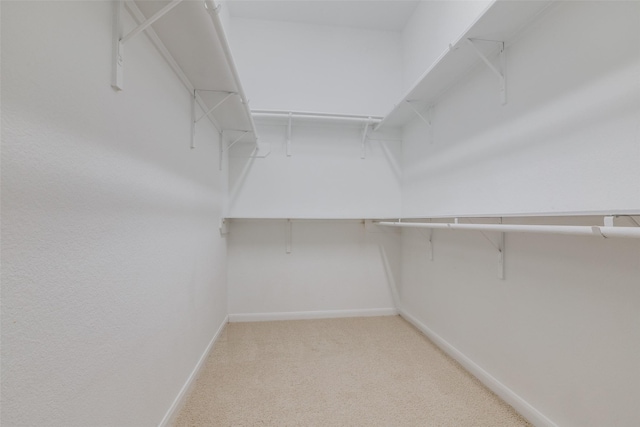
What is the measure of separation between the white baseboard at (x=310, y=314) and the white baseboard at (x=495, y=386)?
60 cm

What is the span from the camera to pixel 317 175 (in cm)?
290

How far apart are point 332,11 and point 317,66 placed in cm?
51

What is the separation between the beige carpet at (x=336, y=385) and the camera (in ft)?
4.75

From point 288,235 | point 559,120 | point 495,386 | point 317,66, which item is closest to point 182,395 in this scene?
point 288,235

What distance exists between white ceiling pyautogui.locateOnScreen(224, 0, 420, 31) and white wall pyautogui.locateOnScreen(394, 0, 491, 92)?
175 millimetres

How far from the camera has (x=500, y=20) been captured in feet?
4.48

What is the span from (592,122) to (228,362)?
242 cm

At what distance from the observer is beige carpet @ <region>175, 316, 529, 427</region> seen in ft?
4.75

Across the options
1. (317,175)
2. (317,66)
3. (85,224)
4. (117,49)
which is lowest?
(85,224)

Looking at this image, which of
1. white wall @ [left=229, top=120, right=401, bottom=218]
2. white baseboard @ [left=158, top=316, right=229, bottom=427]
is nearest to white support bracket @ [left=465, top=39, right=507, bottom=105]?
white wall @ [left=229, top=120, right=401, bottom=218]

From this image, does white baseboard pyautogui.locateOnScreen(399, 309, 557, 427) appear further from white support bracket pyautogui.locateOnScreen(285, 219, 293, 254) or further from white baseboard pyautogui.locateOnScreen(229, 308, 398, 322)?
white support bracket pyautogui.locateOnScreen(285, 219, 293, 254)

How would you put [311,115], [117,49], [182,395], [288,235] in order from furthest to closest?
1. [288,235]
2. [311,115]
3. [182,395]
4. [117,49]

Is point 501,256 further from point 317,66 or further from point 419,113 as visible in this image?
point 317,66

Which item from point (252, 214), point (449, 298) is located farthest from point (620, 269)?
point (252, 214)
